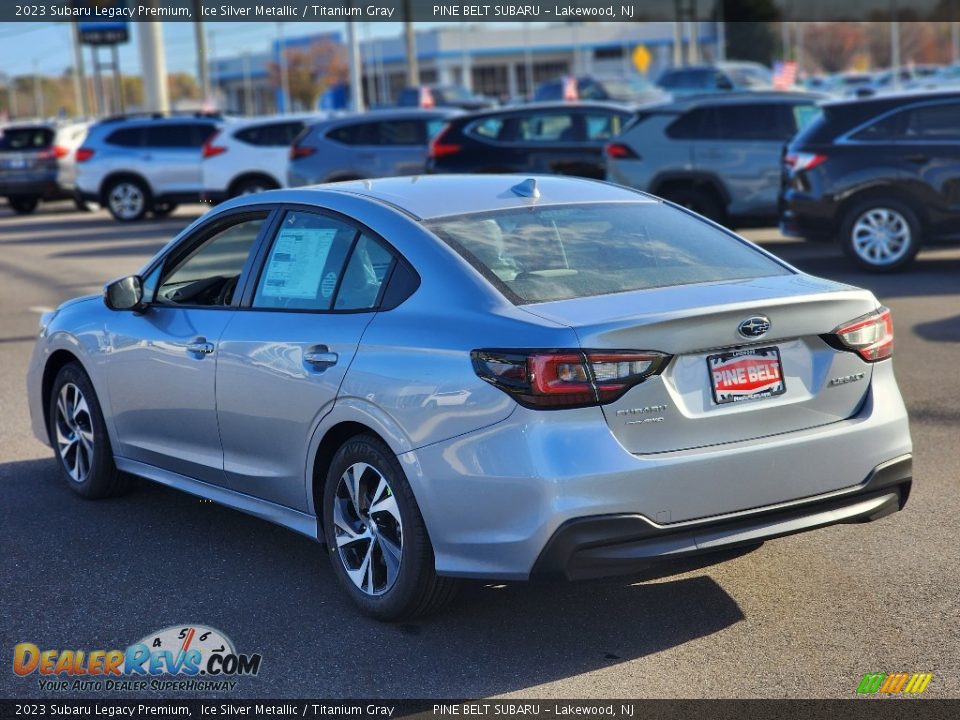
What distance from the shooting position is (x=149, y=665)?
4.57 m

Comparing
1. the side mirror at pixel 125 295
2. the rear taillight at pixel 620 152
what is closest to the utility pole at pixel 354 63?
the rear taillight at pixel 620 152

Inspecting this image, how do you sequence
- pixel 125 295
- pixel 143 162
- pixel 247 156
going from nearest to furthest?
pixel 125 295 → pixel 247 156 → pixel 143 162

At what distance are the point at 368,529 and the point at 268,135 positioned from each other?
62.6ft

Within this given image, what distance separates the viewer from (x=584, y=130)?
732 inches

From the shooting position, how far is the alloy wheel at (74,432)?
6750 mm

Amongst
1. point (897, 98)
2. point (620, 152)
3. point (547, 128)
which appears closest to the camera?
point (897, 98)

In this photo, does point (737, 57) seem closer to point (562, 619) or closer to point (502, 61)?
point (502, 61)

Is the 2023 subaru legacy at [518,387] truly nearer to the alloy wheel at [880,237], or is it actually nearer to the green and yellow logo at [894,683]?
the green and yellow logo at [894,683]

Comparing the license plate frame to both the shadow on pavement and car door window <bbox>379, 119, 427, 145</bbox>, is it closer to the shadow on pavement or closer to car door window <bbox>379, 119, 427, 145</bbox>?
the shadow on pavement

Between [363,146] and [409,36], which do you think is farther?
[409,36]

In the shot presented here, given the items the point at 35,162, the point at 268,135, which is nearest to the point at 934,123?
the point at 268,135

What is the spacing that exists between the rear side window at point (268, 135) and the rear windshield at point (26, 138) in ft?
26.4

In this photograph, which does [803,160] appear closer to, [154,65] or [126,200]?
[126,200]

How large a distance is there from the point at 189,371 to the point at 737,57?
8489 cm
